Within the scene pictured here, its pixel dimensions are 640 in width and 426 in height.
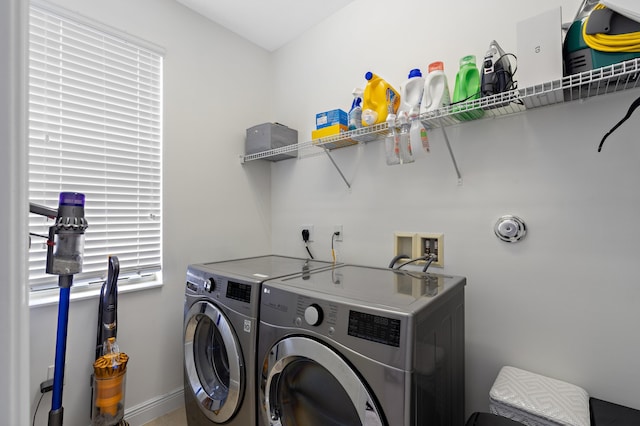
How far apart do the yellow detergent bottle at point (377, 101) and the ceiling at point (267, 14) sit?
836 mm

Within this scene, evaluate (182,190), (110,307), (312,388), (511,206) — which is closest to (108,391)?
(110,307)

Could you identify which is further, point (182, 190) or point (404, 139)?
point (182, 190)

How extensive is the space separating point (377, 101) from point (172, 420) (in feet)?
7.70

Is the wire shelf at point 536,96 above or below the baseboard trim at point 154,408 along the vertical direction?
above

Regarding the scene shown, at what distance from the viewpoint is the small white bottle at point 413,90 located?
1.54 meters

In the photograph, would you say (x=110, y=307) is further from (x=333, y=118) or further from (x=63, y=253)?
(x=333, y=118)

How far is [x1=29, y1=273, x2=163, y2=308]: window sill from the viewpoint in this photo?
4.85 feet

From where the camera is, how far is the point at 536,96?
1.18 meters

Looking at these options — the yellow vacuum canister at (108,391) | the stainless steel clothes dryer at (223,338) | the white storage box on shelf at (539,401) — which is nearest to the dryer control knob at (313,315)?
the stainless steel clothes dryer at (223,338)

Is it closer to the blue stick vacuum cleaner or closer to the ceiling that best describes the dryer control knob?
the blue stick vacuum cleaner

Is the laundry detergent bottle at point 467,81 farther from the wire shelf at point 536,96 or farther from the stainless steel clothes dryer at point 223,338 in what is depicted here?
the stainless steel clothes dryer at point 223,338

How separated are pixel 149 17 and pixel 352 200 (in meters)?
1.79

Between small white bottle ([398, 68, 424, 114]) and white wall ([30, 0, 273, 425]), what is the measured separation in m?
1.38

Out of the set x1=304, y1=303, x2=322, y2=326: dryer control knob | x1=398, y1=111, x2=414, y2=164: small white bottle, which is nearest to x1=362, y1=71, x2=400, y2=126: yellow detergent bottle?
x1=398, y1=111, x2=414, y2=164: small white bottle
